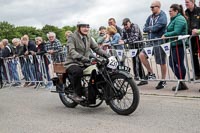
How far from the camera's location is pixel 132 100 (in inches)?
238

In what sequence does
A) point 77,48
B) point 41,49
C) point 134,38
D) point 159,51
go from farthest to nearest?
point 41,49 < point 134,38 < point 159,51 < point 77,48

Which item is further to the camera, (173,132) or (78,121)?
(78,121)

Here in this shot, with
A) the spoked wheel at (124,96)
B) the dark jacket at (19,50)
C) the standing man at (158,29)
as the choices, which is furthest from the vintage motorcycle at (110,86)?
the dark jacket at (19,50)

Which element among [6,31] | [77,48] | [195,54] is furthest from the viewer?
[6,31]

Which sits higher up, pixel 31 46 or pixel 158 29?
pixel 158 29

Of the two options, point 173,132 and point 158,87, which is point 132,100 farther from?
point 158,87

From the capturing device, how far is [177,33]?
7773mm

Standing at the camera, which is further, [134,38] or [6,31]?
[6,31]

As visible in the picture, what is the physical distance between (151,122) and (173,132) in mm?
679

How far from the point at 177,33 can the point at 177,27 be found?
137 millimetres

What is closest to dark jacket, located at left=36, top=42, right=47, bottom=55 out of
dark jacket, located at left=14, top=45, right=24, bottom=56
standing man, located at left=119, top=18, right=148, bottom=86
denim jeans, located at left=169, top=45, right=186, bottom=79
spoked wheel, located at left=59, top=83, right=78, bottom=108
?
dark jacket, located at left=14, top=45, right=24, bottom=56

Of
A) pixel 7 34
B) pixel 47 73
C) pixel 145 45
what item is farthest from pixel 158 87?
pixel 7 34

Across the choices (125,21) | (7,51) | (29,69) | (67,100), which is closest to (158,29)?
(125,21)

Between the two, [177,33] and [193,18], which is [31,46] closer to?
[177,33]
